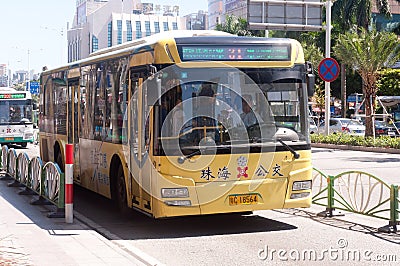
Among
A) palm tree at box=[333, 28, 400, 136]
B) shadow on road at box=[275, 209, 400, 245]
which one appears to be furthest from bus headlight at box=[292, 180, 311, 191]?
palm tree at box=[333, 28, 400, 136]

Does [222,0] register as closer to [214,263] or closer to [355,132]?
[355,132]

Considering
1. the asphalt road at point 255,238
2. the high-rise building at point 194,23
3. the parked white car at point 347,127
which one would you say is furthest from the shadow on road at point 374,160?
the high-rise building at point 194,23

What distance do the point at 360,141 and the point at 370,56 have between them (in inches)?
162

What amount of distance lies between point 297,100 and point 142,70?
7.98 feet

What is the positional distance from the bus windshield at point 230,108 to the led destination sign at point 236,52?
193 millimetres

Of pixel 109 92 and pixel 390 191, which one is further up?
pixel 109 92

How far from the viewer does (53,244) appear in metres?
9.46

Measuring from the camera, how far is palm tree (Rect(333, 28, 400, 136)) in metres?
33.9

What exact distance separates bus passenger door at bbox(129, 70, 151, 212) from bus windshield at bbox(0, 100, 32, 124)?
24876mm

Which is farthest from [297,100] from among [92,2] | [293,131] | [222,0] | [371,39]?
[92,2]

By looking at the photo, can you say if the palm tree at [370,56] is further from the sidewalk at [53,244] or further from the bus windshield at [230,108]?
the sidewalk at [53,244]

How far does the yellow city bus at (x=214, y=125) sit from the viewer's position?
10344 millimetres

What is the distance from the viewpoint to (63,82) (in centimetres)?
1661

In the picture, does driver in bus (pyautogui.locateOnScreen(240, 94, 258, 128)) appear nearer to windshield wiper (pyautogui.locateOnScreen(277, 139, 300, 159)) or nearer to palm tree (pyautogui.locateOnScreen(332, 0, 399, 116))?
windshield wiper (pyautogui.locateOnScreen(277, 139, 300, 159))
